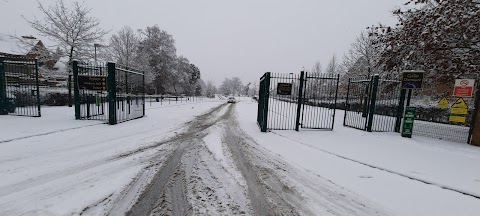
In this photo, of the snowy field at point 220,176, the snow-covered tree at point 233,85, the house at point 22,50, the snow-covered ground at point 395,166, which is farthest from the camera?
the snow-covered tree at point 233,85

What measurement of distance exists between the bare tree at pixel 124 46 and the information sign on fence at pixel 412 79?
31.9 m

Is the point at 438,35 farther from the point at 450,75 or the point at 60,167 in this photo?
the point at 60,167

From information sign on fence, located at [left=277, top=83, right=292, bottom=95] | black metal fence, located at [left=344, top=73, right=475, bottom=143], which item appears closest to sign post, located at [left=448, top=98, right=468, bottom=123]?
black metal fence, located at [left=344, top=73, right=475, bottom=143]

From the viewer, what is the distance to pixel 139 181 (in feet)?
13.7

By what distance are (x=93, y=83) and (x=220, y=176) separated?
8.66m

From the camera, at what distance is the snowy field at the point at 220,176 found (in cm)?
343

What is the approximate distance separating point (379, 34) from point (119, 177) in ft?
52.5

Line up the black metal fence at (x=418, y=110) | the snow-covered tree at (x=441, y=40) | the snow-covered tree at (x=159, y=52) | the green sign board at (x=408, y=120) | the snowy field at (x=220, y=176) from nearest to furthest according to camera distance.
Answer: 1. the snowy field at (x=220, y=176)
2. the snow-covered tree at (x=441, y=40)
3. the green sign board at (x=408, y=120)
4. the black metal fence at (x=418, y=110)
5. the snow-covered tree at (x=159, y=52)

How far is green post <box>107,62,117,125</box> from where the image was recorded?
31.5ft

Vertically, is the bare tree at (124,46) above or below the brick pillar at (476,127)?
above

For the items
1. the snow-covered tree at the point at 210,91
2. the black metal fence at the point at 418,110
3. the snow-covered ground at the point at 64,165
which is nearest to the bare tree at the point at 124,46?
the snow-covered ground at the point at 64,165

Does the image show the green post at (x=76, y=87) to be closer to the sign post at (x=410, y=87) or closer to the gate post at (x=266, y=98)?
the gate post at (x=266, y=98)

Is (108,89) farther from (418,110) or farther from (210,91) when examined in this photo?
(210,91)

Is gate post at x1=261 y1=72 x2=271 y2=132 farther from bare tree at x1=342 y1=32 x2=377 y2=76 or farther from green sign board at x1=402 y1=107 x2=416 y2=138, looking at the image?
bare tree at x1=342 y1=32 x2=377 y2=76
